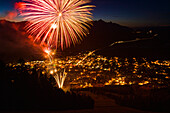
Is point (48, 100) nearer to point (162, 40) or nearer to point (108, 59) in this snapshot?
point (108, 59)

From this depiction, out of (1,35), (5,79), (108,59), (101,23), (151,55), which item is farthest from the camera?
(101,23)

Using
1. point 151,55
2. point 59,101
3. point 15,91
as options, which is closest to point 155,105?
point 59,101

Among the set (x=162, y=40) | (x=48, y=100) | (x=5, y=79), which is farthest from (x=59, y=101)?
(x=162, y=40)

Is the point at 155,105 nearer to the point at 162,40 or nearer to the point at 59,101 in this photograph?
the point at 59,101

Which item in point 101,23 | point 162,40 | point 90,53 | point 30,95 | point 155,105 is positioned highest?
point 101,23

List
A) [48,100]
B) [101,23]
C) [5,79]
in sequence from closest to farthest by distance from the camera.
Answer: [48,100], [5,79], [101,23]

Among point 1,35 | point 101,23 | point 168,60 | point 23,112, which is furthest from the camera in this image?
point 101,23

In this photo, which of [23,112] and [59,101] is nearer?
[23,112]

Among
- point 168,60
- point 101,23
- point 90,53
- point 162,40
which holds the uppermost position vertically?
point 101,23

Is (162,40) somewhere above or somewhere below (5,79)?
above
